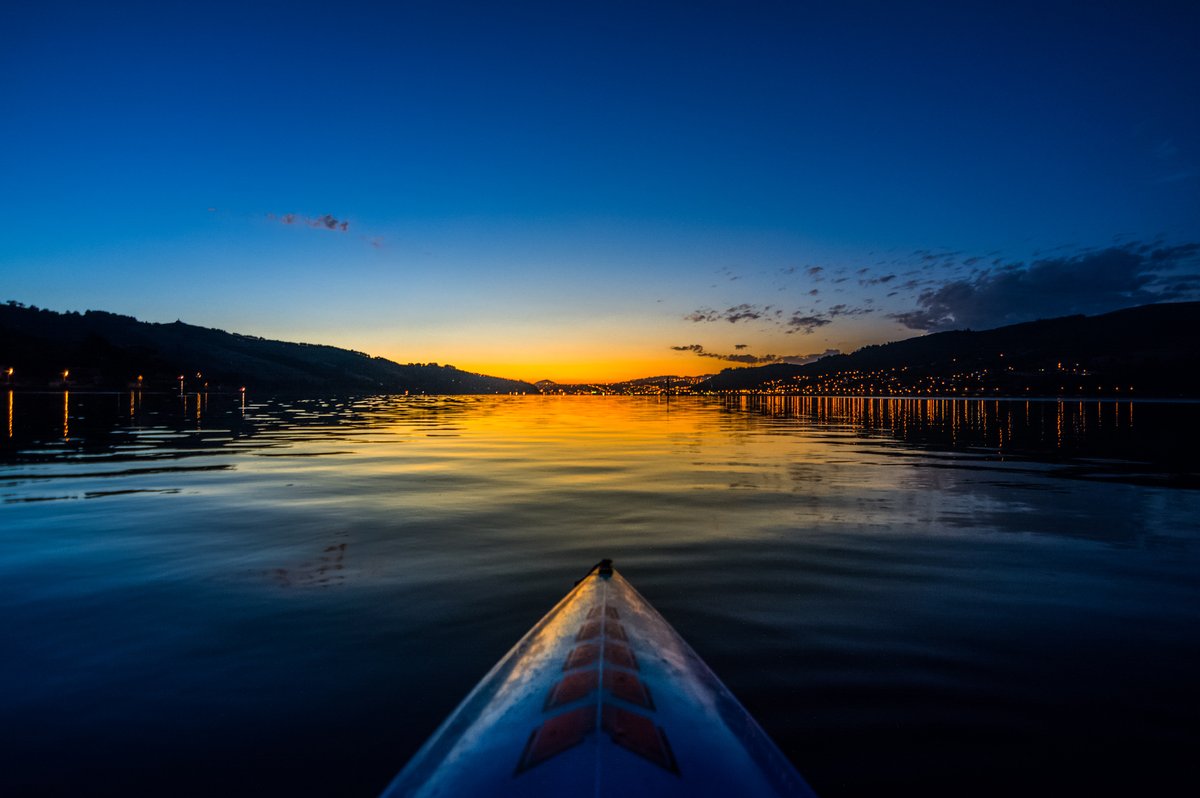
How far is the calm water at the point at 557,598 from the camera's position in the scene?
459cm

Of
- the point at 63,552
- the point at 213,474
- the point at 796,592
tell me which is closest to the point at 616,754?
the point at 796,592

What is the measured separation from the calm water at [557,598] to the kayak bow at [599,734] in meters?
1.03

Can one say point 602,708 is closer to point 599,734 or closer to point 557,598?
point 599,734

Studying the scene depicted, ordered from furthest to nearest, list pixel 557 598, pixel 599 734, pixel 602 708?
1. pixel 557 598
2. pixel 602 708
3. pixel 599 734

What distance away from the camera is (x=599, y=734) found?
342cm

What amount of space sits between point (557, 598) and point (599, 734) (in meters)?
4.75

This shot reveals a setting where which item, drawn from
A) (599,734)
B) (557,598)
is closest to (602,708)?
(599,734)

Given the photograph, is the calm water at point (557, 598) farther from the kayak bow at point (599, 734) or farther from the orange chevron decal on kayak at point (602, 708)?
the orange chevron decal on kayak at point (602, 708)

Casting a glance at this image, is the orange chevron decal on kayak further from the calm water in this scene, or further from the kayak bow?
the calm water

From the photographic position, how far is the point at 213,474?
1889 cm

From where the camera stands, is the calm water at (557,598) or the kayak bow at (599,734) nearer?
the kayak bow at (599,734)

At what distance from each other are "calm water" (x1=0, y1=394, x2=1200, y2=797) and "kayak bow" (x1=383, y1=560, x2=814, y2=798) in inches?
40.5

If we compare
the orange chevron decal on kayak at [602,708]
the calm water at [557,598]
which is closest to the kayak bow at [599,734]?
the orange chevron decal on kayak at [602,708]

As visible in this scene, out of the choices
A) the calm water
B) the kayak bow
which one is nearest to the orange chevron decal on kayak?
the kayak bow
